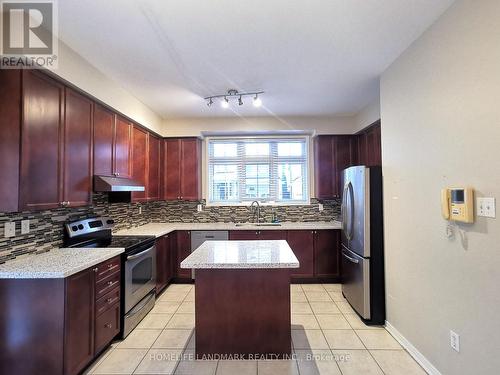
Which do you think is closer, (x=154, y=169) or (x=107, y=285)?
(x=107, y=285)

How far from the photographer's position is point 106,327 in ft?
7.20

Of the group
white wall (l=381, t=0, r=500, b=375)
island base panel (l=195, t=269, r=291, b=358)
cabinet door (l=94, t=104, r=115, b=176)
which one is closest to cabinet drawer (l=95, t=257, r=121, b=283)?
island base panel (l=195, t=269, r=291, b=358)

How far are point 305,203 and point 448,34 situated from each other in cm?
306

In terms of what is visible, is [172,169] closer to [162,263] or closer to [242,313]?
[162,263]

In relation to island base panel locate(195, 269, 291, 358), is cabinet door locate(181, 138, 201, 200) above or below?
above

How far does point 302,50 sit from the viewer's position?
7.45 ft

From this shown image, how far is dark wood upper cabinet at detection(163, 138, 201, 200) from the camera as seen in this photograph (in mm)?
4238

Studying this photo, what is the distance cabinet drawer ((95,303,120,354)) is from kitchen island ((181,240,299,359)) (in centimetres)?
80

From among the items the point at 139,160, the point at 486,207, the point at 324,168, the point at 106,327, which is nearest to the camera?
the point at 486,207

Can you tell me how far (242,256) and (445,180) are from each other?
5.30ft

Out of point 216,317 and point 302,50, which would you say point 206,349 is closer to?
point 216,317

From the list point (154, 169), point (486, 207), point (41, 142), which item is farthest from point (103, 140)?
point (486, 207)

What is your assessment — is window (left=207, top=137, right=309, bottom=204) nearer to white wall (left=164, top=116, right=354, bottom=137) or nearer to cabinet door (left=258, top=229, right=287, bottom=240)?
white wall (left=164, top=116, right=354, bottom=137)

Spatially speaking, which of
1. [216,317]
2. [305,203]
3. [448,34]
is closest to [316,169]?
[305,203]
